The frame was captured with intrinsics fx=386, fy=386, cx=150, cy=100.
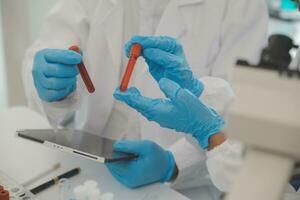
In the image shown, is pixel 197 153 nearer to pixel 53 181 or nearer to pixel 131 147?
pixel 131 147

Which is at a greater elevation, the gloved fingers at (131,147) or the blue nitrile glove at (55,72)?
the blue nitrile glove at (55,72)

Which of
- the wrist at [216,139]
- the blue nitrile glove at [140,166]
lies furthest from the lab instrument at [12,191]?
the wrist at [216,139]

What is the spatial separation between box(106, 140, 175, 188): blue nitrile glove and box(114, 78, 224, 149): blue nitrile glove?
11 centimetres

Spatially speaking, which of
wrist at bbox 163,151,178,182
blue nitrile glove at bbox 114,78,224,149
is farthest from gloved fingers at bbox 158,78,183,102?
wrist at bbox 163,151,178,182

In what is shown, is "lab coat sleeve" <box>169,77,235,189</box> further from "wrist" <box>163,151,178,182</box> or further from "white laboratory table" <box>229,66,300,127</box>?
"white laboratory table" <box>229,66,300,127</box>

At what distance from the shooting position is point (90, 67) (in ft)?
4.53

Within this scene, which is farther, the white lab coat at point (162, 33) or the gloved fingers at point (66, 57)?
the white lab coat at point (162, 33)

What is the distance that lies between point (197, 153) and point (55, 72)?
0.49 metres

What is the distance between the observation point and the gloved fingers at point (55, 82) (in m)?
1.13

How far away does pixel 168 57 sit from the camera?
1.02 metres

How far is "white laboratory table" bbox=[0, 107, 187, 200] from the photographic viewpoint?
3.30 feet

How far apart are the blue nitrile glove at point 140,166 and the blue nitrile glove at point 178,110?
11 centimetres

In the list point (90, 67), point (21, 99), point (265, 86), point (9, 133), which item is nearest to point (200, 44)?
point (90, 67)

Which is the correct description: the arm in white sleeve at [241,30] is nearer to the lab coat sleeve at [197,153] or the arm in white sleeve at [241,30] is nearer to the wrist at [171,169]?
the lab coat sleeve at [197,153]
